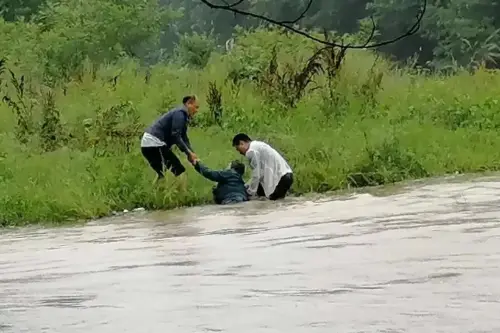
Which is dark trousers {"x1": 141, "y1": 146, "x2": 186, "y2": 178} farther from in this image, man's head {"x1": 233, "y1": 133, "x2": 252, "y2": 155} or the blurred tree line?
the blurred tree line

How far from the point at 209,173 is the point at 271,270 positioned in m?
6.37

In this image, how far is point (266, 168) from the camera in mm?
15547

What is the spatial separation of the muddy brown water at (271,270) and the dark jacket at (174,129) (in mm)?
1281

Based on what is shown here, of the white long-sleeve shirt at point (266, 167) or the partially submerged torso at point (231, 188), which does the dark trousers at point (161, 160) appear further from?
the white long-sleeve shirt at point (266, 167)

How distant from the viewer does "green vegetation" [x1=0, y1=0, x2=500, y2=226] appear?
16.4 m

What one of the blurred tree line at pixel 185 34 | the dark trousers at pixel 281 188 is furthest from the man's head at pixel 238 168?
the blurred tree line at pixel 185 34

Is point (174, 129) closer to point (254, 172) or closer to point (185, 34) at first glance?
point (254, 172)

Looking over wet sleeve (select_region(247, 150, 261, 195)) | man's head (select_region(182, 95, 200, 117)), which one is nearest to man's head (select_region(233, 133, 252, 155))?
wet sleeve (select_region(247, 150, 261, 195))

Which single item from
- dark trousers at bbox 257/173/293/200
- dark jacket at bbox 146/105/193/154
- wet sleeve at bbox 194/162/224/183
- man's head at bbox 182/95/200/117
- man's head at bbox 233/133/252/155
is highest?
man's head at bbox 182/95/200/117

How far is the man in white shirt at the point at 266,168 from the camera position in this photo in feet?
50.8

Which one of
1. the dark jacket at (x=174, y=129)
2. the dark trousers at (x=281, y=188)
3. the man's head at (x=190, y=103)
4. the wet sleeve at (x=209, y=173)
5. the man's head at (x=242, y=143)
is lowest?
the dark trousers at (x=281, y=188)

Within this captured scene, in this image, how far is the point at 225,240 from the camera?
11.7 meters

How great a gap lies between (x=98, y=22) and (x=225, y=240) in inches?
927

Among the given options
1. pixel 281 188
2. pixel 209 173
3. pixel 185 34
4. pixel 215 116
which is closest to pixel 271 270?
pixel 209 173
